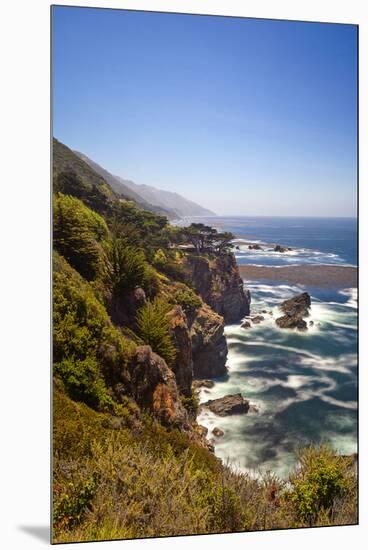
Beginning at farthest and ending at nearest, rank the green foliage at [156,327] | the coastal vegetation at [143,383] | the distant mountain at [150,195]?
the green foliage at [156,327] → the distant mountain at [150,195] → the coastal vegetation at [143,383]

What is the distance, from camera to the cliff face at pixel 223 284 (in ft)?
25.5

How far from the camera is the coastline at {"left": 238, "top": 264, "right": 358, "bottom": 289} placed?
25.8ft

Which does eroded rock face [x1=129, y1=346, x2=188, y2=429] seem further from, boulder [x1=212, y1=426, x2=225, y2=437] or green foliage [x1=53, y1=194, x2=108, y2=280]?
green foliage [x1=53, y1=194, x2=108, y2=280]

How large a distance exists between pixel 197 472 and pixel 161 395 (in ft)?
3.36

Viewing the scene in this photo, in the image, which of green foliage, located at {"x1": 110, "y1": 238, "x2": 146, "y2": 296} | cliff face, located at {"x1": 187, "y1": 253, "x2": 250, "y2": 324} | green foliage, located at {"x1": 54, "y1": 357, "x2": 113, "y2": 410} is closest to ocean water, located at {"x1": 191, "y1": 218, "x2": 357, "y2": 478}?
cliff face, located at {"x1": 187, "y1": 253, "x2": 250, "y2": 324}

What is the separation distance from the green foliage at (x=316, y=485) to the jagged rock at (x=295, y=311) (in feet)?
4.64

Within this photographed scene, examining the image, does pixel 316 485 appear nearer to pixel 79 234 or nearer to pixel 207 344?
pixel 207 344

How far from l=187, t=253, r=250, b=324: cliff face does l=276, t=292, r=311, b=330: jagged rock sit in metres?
0.42

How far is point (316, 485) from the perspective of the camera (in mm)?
7086

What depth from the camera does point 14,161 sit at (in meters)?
6.85

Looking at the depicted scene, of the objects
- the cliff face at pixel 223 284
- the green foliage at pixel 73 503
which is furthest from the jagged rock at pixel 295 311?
the green foliage at pixel 73 503

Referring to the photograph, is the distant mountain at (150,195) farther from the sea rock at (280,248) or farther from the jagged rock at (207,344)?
the jagged rock at (207,344)

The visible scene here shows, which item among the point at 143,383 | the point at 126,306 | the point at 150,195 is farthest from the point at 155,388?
the point at 150,195

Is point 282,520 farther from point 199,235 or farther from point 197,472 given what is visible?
point 199,235
